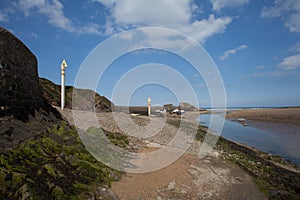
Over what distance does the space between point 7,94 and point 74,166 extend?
3338 mm

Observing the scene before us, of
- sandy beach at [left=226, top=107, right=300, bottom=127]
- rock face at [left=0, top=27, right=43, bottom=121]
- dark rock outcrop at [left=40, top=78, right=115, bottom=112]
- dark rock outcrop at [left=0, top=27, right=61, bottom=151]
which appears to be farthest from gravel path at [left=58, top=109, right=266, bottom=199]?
sandy beach at [left=226, top=107, right=300, bottom=127]

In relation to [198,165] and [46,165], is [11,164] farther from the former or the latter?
[198,165]

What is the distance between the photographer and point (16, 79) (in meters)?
A: 8.12

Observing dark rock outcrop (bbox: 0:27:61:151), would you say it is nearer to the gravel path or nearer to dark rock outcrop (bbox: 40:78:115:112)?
the gravel path

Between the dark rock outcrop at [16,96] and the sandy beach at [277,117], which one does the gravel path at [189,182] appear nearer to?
the dark rock outcrop at [16,96]

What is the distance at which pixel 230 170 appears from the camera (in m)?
9.98

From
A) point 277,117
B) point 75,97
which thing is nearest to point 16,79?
point 75,97

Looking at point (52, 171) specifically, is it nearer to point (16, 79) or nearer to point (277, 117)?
point (16, 79)

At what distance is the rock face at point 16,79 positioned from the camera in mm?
7129

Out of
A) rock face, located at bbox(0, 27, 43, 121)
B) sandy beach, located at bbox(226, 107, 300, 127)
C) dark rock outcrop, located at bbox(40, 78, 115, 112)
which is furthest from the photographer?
sandy beach, located at bbox(226, 107, 300, 127)

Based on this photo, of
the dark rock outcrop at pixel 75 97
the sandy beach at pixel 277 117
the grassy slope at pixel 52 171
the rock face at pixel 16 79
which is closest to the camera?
the grassy slope at pixel 52 171

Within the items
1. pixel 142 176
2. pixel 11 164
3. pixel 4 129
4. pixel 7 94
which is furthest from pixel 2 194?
pixel 142 176

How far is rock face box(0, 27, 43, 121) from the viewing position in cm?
713

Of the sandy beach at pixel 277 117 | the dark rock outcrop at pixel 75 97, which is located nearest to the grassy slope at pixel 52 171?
the dark rock outcrop at pixel 75 97
